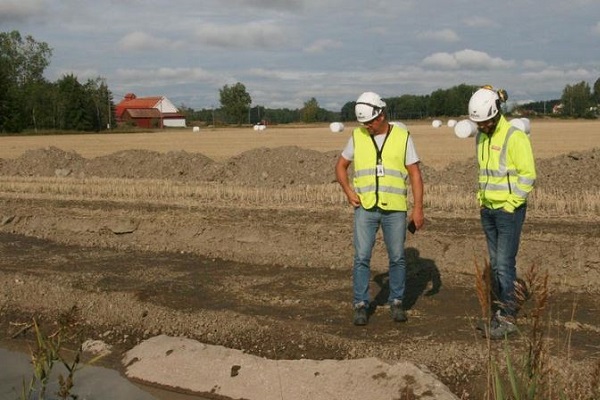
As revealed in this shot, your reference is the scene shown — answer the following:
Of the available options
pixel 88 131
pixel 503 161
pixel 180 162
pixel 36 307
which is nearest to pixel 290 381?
pixel 503 161

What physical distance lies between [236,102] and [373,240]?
4236 inches

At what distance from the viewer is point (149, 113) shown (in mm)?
109000

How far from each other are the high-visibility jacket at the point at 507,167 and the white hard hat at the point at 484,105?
0.19 m

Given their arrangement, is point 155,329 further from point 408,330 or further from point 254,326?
point 408,330

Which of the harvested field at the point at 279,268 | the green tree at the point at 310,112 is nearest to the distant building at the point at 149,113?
the green tree at the point at 310,112

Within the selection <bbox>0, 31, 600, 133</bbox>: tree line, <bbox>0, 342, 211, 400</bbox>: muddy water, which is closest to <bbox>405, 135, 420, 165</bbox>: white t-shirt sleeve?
<bbox>0, 342, 211, 400</bbox>: muddy water

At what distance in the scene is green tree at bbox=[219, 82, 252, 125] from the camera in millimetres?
112375

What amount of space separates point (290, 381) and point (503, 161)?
2.44 m

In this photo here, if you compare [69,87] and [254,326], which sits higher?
[69,87]

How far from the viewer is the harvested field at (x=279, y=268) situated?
252 inches

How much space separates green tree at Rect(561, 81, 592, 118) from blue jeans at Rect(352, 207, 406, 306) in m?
94.4

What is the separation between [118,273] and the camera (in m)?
9.37

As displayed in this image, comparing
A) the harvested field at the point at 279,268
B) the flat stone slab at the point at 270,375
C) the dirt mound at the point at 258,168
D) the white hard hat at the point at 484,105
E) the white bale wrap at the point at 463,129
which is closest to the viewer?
the flat stone slab at the point at 270,375

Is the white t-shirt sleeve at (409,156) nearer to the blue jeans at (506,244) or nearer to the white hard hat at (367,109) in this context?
the white hard hat at (367,109)
